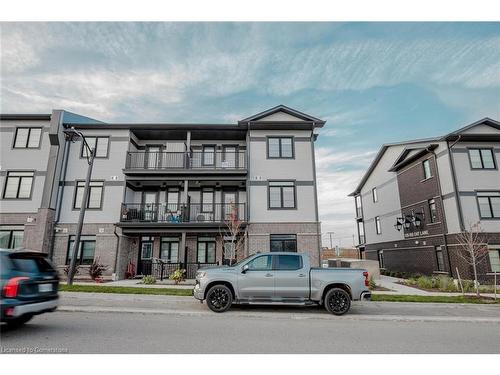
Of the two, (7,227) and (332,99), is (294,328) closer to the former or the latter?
(332,99)

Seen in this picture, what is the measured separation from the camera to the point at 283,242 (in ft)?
55.4

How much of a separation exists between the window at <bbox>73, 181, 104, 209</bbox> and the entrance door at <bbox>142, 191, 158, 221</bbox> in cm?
261

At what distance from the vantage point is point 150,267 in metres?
17.8

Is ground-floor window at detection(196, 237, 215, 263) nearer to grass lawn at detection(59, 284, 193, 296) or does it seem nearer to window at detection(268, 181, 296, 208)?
window at detection(268, 181, 296, 208)

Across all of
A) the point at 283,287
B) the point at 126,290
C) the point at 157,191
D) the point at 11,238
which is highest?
the point at 157,191

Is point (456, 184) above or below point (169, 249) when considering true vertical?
above

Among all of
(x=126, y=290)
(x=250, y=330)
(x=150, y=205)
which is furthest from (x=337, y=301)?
(x=150, y=205)

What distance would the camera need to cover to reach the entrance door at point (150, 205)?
57.7 ft

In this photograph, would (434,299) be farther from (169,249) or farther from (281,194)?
(169,249)

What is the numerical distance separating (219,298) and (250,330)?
222 centimetres

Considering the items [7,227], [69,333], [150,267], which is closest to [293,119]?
Result: [150,267]

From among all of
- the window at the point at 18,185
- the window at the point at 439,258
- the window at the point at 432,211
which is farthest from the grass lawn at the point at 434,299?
the window at the point at 18,185

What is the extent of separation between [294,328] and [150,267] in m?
13.2

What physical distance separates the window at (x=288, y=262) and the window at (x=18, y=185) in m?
16.3
